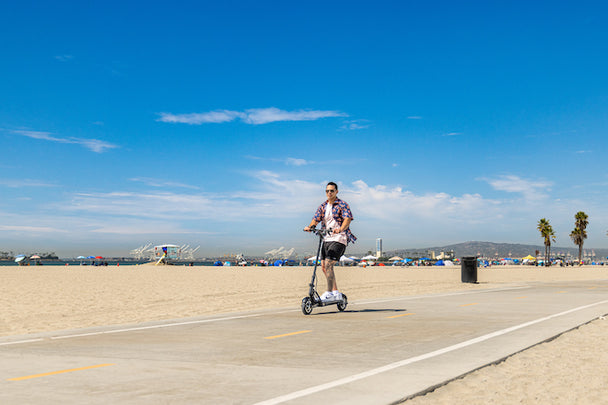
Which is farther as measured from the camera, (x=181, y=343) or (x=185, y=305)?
(x=185, y=305)

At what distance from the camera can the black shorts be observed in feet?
37.0

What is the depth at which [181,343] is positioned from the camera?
299 inches

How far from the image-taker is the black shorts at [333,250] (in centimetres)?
1129

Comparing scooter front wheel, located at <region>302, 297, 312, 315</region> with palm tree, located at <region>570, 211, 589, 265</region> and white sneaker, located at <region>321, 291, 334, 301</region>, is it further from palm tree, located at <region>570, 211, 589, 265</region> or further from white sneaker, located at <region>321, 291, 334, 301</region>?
palm tree, located at <region>570, 211, 589, 265</region>

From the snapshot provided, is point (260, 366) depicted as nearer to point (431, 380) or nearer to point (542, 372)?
point (431, 380)

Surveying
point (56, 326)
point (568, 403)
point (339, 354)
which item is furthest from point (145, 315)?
point (568, 403)

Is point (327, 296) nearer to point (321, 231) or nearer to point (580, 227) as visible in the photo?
point (321, 231)

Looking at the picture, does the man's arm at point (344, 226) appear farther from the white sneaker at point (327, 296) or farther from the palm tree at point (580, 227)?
the palm tree at point (580, 227)

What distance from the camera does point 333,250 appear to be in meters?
11.3

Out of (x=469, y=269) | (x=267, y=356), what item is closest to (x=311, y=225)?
(x=267, y=356)

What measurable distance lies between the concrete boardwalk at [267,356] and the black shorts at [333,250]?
1.11 metres

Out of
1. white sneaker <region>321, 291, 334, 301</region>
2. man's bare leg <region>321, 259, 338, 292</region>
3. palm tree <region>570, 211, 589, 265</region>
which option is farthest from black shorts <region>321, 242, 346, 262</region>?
palm tree <region>570, 211, 589, 265</region>

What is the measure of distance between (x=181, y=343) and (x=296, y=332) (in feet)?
5.96

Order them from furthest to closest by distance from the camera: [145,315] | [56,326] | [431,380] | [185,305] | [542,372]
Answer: [185,305], [145,315], [56,326], [542,372], [431,380]
